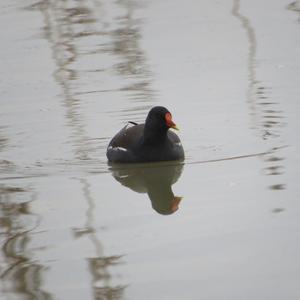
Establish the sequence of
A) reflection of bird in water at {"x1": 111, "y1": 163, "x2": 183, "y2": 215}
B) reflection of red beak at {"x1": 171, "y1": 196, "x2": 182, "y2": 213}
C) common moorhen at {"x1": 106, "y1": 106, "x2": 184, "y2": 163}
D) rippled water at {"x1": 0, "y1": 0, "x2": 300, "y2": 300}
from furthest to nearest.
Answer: common moorhen at {"x1": 106, "y1": 106, "x2": 184, "y2": 163}, reflection of bird in water at {"x1": 111, "y1": 163, "x2": 183, "y2": 215}, reflection of red beak at {"x1": 171, "y1": 196, "x2": 182, "y2": 213}, rippled water at {"x1": 0, "y1": 0, "x2": 300, "y2": 300}

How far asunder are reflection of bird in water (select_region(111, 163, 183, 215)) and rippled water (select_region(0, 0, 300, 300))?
0.08 feet

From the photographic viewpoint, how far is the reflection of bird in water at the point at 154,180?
28.2 ft

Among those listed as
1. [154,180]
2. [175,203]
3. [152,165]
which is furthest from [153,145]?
[175,203]

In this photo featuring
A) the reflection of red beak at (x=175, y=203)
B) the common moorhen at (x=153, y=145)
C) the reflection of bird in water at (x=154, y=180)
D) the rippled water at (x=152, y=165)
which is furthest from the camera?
the common moorhen at (x=153, y=145)

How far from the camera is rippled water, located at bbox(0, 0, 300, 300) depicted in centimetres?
658

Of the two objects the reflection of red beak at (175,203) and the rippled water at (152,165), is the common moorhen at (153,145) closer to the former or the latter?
the rippled water at (152,165)

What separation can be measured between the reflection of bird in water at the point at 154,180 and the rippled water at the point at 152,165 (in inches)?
0.9

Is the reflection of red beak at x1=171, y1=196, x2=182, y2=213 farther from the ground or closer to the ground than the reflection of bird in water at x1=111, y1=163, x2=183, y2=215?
farther from the ground

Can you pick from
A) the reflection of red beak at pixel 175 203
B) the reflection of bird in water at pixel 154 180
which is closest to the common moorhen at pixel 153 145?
the reflection of bird in water at pixel 154 180

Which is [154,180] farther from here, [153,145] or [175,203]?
[175,203]

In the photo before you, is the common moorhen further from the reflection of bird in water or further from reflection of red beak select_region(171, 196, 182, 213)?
reflection of red beak select_region(171, 196, 182, 213)

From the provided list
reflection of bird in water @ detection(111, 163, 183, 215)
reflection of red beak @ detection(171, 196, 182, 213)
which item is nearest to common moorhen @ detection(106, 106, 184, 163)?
reflection of bird in water @ detection(111, 163, 183, 215)

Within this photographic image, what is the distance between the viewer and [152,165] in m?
9.93

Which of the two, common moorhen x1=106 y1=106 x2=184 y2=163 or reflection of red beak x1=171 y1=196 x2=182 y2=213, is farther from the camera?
common moorhen x1=106 y1=106 x2=184 y2=163
